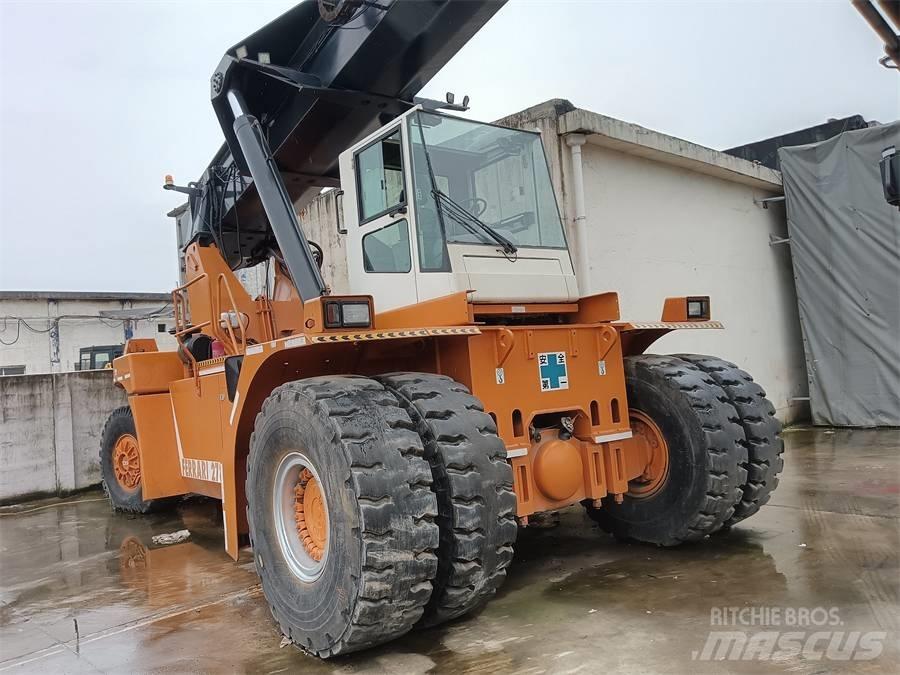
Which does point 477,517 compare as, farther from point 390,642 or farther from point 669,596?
point 669,596

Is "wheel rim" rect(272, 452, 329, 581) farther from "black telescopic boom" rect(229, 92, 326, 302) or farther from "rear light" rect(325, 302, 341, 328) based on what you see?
"black telescopic boom" rect(229, 92, 326, 302)

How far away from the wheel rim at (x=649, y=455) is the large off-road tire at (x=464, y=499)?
1.65 m

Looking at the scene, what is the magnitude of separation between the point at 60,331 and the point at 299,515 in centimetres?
2308

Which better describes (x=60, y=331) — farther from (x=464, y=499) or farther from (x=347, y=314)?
(x=464, y=499)

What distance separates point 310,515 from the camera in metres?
3.82

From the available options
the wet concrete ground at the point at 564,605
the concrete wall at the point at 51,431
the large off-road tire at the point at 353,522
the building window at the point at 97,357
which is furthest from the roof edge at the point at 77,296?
the large off-road tire at the point at 353,522

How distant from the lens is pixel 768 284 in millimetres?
11289

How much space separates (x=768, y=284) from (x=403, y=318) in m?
8.89

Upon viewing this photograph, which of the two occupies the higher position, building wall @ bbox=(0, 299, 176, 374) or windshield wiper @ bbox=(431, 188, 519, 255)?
building wall @ bbox=(0, 299, 176, 374)

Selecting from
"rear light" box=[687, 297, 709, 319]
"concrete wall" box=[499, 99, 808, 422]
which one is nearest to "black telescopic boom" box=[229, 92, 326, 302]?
"rear light" box=[687, 297, 709, 319]

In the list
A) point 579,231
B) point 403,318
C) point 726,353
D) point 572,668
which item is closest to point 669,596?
point 572,668

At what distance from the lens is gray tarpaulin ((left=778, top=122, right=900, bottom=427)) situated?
10.1 metres

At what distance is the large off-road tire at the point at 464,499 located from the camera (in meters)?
3.29

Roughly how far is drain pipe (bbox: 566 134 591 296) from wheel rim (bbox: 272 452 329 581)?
4859mm
